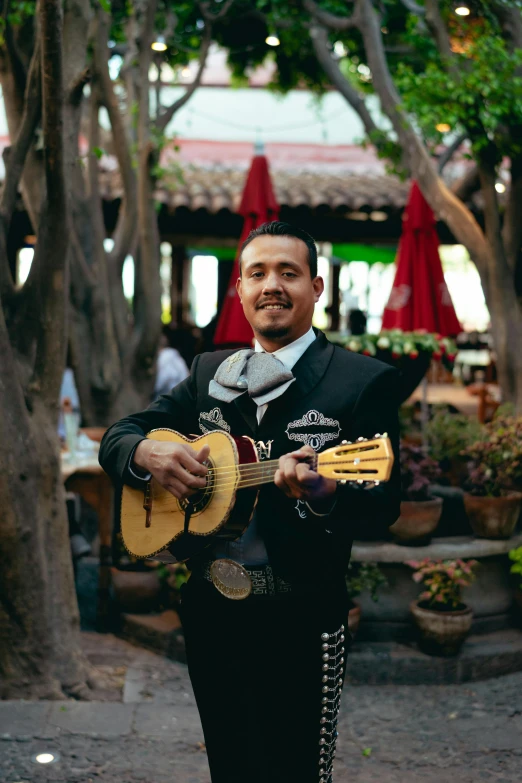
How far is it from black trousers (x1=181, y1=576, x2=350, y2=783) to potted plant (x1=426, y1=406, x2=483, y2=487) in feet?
15.0

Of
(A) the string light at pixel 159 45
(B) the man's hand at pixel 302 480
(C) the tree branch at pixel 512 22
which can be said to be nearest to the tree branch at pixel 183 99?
(A) the string light at pixel 159 45

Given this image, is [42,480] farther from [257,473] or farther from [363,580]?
[257,473]

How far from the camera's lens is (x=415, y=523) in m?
5.68

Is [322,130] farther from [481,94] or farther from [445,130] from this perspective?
[481,94]

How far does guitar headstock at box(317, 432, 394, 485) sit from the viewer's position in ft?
7.08

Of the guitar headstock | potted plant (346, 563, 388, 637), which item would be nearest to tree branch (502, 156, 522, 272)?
potted plant (346, 563, 388, 637)

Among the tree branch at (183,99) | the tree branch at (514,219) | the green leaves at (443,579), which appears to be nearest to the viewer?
the green leaves at (443,579)

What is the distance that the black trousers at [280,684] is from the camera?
255 centimetres

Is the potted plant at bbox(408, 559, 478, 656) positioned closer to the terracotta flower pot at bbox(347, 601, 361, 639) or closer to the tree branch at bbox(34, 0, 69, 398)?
the terracotta flower pot at bbox(347, 601, 361, 639)

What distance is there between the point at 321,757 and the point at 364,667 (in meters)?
2.88

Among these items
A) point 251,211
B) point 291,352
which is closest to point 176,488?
point 291,352

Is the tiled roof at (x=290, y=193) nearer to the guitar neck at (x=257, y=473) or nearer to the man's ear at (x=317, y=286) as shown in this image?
the man's ear at (x=317, y=286)

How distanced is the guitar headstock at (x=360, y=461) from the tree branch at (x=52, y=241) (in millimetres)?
3076

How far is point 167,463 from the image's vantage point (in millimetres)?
2465
